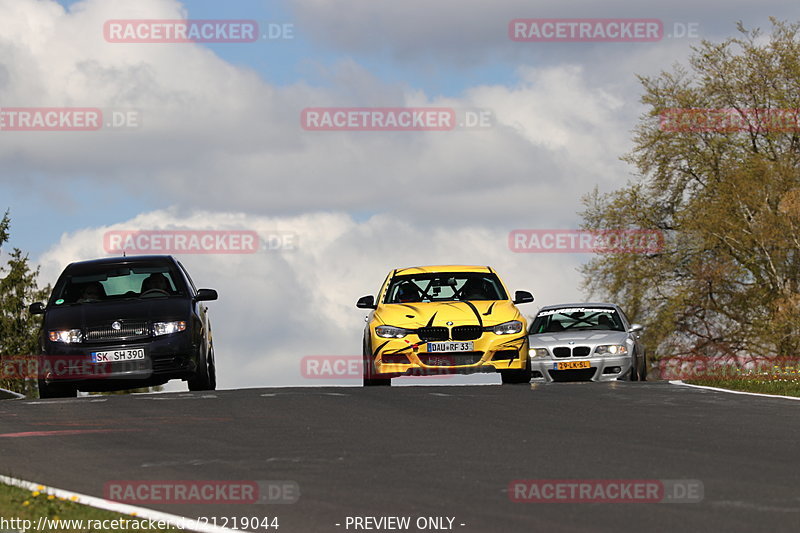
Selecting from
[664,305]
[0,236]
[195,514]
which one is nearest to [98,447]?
[195,514]

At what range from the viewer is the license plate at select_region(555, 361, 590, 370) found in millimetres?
21922

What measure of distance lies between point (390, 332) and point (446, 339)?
2.69 feet

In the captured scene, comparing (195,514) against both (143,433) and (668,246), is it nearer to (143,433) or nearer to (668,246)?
(143,433)

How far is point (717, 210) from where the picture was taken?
46688 mm

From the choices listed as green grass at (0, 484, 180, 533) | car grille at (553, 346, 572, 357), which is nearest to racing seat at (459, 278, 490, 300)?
car grille at (553, 346, 572, 357)

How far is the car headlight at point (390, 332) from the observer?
1995cm

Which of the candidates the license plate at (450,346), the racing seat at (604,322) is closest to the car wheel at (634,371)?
the racing seat at (604,322)

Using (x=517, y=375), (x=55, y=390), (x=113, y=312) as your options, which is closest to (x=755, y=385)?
(x=517, y=375)

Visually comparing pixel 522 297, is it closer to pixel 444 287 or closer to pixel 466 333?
pixel 444 287

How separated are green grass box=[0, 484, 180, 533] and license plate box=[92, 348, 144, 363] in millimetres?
9334

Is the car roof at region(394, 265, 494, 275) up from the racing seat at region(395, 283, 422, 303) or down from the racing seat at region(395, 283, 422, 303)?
up

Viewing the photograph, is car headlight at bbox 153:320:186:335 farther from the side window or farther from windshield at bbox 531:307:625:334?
windshield at bbox 531:307:625:334

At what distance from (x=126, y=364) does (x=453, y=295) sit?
5171mm

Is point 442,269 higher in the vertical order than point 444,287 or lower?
higher
